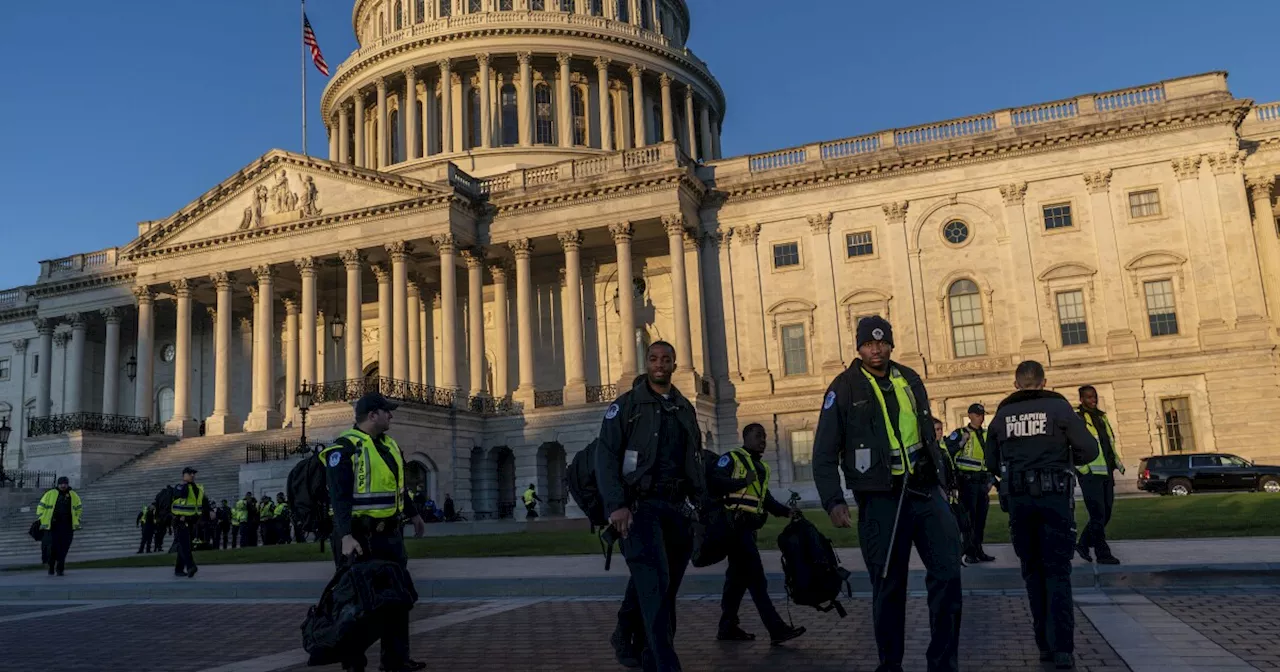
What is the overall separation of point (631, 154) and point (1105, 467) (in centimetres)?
3239

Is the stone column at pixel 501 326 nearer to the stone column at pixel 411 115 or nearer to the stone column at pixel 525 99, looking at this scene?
the stone column at pixel 525 99

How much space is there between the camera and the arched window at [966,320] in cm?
4000

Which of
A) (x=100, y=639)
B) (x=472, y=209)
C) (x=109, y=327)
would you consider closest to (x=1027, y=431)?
(x=100, y=639)

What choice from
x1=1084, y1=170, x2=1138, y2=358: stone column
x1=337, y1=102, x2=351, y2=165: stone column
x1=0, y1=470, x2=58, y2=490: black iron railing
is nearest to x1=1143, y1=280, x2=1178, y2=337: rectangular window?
x1=1084, y1=170, x2=1138, y2=358: stone column

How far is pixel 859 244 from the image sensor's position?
41.8 meters

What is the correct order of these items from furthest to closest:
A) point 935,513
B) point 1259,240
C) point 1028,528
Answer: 1. point 1259,240
2. point 1028,528
3. point 935,513

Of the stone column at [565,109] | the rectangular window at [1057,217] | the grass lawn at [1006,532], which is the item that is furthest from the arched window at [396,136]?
the grass lawn at [1006,532]

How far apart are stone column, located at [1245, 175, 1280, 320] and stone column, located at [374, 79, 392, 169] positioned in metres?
45.8

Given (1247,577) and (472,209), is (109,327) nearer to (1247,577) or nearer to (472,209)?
(472,209)

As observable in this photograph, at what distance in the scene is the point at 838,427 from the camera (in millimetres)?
6609

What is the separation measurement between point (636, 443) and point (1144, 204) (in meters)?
37.6

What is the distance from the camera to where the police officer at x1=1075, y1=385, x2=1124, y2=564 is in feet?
38.6

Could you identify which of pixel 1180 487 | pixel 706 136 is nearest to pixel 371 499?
pixel 1180 487

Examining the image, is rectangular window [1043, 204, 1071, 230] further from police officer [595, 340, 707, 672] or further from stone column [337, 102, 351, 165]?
stone column [337, 102, 351, 165]
